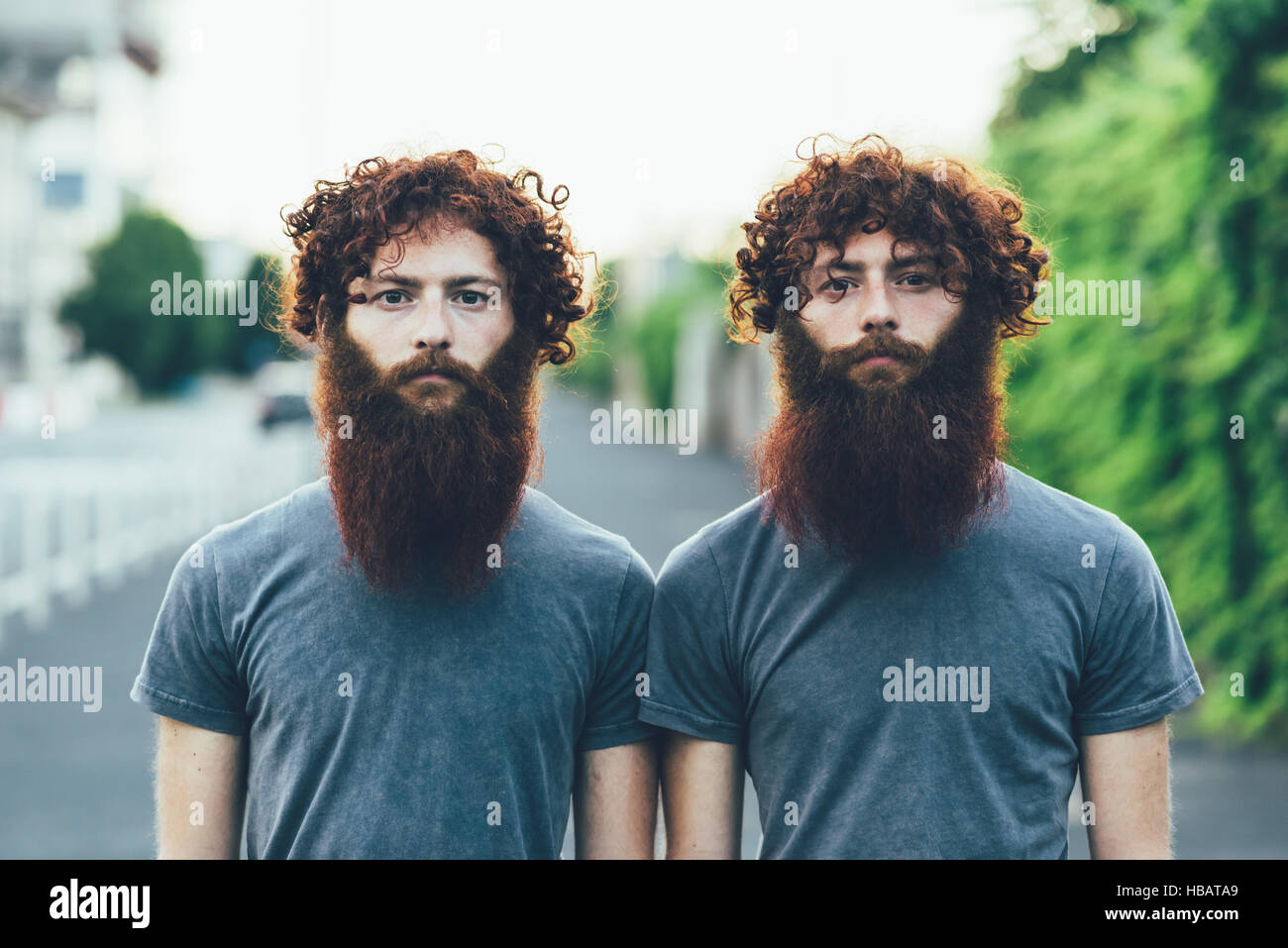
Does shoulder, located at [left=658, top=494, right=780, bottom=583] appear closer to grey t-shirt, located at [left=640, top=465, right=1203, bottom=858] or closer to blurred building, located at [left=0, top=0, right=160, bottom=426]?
grey t-shirt, located at [left=640, top=465, right=1203, bottom=858]

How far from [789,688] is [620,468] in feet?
85.8

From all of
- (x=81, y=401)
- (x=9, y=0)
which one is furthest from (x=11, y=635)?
(x=9, y=0)

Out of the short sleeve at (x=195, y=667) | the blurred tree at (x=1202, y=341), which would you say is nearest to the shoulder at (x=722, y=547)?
the short sleeve at (x=195, y=667)

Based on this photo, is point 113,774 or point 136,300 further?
point 136,300

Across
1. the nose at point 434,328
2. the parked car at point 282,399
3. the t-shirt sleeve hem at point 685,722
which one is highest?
the parked car at point 282,399

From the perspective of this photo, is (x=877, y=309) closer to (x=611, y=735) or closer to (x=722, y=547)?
(x=722, y=547)

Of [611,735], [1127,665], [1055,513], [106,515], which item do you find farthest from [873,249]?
[106,515]

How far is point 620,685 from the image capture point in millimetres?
2586

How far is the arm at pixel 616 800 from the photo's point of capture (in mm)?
2584

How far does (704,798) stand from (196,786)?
→ 89 centimetres

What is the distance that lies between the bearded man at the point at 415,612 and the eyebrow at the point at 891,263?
0.54 m

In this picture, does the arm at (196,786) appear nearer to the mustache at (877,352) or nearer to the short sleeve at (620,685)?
the short sleeve at (620,685)

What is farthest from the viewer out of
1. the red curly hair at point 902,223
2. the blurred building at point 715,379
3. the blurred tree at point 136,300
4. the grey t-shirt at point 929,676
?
the blurred tree at point 136,300

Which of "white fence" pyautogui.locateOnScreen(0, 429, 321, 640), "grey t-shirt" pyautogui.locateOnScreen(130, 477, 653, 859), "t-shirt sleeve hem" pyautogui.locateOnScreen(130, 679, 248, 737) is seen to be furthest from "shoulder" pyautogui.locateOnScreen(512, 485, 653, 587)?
"white fence" pyautogui.locateOnScreen(0, 429, 321, 640)
